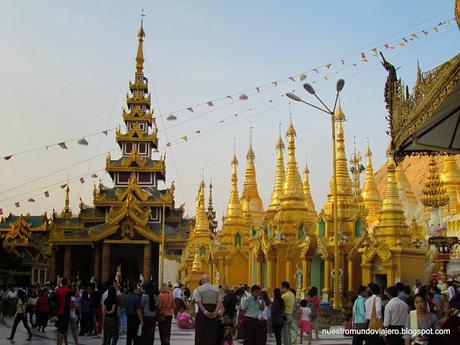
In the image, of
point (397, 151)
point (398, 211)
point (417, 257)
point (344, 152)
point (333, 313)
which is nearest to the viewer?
point (397, 151)

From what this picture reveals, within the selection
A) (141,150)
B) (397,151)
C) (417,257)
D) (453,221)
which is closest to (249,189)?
(141,150)

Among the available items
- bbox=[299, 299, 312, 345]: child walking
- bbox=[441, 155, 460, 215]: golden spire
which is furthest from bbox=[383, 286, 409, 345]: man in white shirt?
bbox=[441, 155, 460, 215]: golden spire

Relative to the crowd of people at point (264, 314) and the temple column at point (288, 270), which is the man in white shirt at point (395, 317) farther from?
the temple column at point (288, 270)

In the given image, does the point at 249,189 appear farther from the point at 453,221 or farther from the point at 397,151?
the point at 397,151

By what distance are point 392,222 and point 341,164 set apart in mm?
5476

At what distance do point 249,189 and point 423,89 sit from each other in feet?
119

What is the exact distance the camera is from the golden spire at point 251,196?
46394mm

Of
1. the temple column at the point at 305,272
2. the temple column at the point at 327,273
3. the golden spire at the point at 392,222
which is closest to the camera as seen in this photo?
the golden spire at the point at 392,222

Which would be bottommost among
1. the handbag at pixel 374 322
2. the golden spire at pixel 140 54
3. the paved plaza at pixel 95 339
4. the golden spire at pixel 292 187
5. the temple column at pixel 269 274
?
the paved plaza at pixel 95 339

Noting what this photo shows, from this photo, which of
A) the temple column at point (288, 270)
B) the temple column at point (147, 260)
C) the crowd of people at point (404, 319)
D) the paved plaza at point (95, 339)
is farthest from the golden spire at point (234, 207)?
the crowd of people at point (404, 319)

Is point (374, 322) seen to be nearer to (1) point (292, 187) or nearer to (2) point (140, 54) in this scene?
(1) point (292, 187)

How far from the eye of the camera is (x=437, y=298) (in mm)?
12844


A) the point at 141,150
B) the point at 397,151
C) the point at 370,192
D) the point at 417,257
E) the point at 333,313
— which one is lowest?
the point at 333,313

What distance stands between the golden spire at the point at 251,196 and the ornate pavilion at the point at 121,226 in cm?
541
